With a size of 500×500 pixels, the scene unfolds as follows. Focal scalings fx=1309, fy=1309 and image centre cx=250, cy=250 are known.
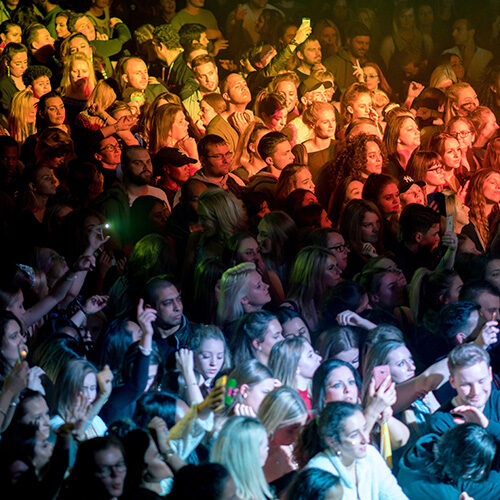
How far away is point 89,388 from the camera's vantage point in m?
6.27

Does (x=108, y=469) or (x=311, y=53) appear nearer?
(x=108, y=469)

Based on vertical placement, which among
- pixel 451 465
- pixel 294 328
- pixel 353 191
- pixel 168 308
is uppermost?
A: pixel 451 465

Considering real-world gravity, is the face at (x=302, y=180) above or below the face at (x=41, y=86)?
above

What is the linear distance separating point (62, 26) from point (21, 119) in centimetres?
179

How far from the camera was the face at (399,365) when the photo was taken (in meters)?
6.82

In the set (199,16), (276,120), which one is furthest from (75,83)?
(199,16)

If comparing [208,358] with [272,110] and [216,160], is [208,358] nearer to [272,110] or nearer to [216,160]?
[216,160]

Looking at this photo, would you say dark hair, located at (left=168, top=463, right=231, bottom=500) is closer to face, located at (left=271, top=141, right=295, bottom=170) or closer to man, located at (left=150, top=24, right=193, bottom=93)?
face, located at (left=271, top=141, right=295, bottom=170)

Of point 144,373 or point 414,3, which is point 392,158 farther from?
point 144,373

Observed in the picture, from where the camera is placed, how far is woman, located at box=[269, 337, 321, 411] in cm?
668

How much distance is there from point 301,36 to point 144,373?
6.64m

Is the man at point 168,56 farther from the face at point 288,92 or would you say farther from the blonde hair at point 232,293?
the blonde hair at point 232,293

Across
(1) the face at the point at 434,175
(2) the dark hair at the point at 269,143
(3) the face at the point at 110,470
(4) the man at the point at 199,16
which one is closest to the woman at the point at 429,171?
(1) the face at the point at 434,175

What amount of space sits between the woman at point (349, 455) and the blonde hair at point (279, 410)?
0.70 feet
